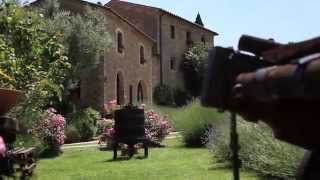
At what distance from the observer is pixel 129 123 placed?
16.2 metres

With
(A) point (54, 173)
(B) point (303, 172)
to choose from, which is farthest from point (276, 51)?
(A) point (54, 173)

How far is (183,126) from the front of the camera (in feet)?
66.8

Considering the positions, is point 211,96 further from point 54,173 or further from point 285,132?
point 54,173

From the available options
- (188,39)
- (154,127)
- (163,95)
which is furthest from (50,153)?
(188,39)

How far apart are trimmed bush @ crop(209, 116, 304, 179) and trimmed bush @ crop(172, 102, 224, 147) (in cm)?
636

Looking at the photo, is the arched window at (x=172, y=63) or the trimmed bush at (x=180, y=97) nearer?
the trimmed bush at (x=180, y=97)

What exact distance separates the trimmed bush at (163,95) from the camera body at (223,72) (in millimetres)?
42878

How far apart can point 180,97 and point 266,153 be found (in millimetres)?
38690

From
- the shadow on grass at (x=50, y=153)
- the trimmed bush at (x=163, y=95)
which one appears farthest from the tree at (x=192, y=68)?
the shadow on grass at (x=50, y=153)

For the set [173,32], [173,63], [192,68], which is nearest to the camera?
[173,32]

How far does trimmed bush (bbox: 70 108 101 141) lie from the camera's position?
26.5 metres

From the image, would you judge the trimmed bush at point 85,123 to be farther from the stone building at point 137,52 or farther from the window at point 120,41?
the window at point 120,41

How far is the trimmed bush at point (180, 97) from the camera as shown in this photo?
1889 inches

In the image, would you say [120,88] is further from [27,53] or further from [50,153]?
[27,53]
